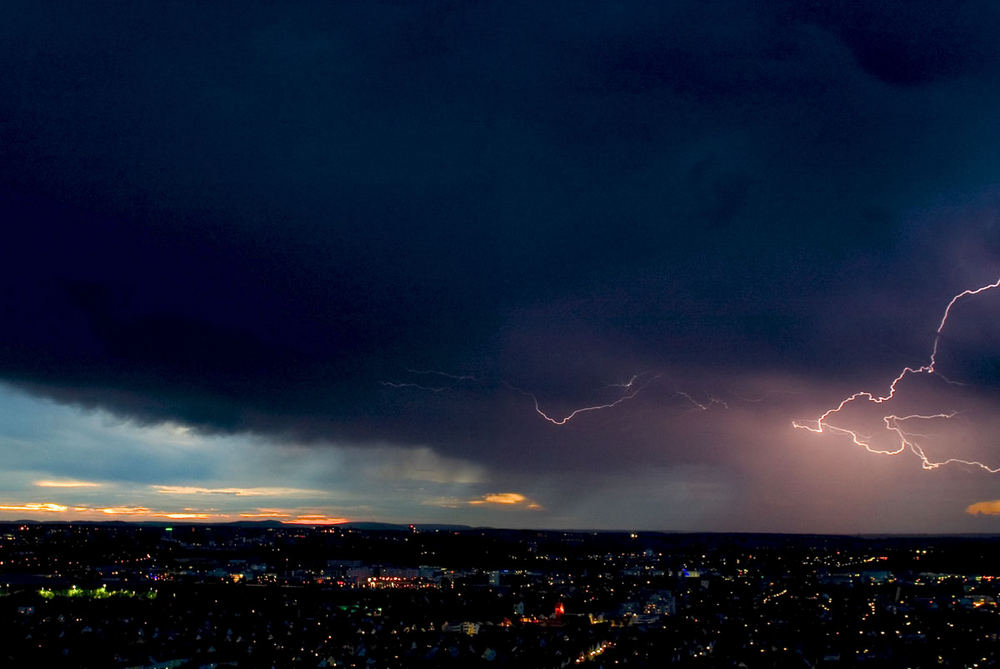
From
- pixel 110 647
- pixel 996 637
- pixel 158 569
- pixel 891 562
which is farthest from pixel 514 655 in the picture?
pixel 891 562

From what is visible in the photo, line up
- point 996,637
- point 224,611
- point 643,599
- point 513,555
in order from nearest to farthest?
point 996,637
point 224,611
point 643,599
point 513,555

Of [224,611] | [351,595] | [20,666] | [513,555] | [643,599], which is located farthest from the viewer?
[513,555]

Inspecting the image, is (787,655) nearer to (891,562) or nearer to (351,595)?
(351,595)

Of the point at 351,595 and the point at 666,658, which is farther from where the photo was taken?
the point at 351,595

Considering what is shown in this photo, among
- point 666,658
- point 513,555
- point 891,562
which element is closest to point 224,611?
point 666,658

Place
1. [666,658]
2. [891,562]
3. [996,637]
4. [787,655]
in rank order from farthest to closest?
1. [891,562]
2. [996,637]
3. [787,655]
4. [666,658]

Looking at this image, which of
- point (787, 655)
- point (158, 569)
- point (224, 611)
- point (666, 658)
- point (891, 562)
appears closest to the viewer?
point (666, 658)

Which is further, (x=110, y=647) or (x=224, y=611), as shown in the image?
(x=224, y=611)

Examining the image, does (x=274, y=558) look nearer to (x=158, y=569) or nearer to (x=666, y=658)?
(x=158, y=569)
